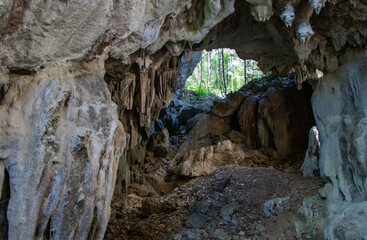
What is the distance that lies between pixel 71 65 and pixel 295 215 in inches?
173

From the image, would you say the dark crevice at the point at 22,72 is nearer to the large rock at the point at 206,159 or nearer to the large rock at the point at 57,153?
the large rock at the point at 57,153

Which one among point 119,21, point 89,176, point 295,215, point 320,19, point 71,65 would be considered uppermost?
point 320,19

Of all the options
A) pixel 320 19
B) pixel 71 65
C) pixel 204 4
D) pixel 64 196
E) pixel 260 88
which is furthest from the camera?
pixel 260 88

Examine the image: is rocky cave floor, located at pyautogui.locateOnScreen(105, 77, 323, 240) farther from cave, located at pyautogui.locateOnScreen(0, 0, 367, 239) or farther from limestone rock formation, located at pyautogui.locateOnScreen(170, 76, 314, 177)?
limestone rock formation, located at pyautogui.locateOnScreen(170, 76, 314, 177)

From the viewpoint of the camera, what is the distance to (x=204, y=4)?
18.1 ft

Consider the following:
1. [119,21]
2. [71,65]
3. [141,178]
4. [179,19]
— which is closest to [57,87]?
[71,65]

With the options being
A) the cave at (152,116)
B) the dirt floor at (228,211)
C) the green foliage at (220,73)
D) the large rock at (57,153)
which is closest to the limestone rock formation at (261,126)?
the cave at (152,116)

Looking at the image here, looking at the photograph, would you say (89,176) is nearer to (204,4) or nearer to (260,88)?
(204,4)

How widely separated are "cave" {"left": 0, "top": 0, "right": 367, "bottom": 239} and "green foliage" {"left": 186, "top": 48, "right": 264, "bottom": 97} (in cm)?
658

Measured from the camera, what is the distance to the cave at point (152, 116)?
370cm

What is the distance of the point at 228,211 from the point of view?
6.45 metres

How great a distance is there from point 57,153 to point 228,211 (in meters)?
3.68

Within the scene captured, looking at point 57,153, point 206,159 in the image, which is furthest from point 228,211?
point 57,153

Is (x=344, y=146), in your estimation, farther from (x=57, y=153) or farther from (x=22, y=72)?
(x=22, y=72)
